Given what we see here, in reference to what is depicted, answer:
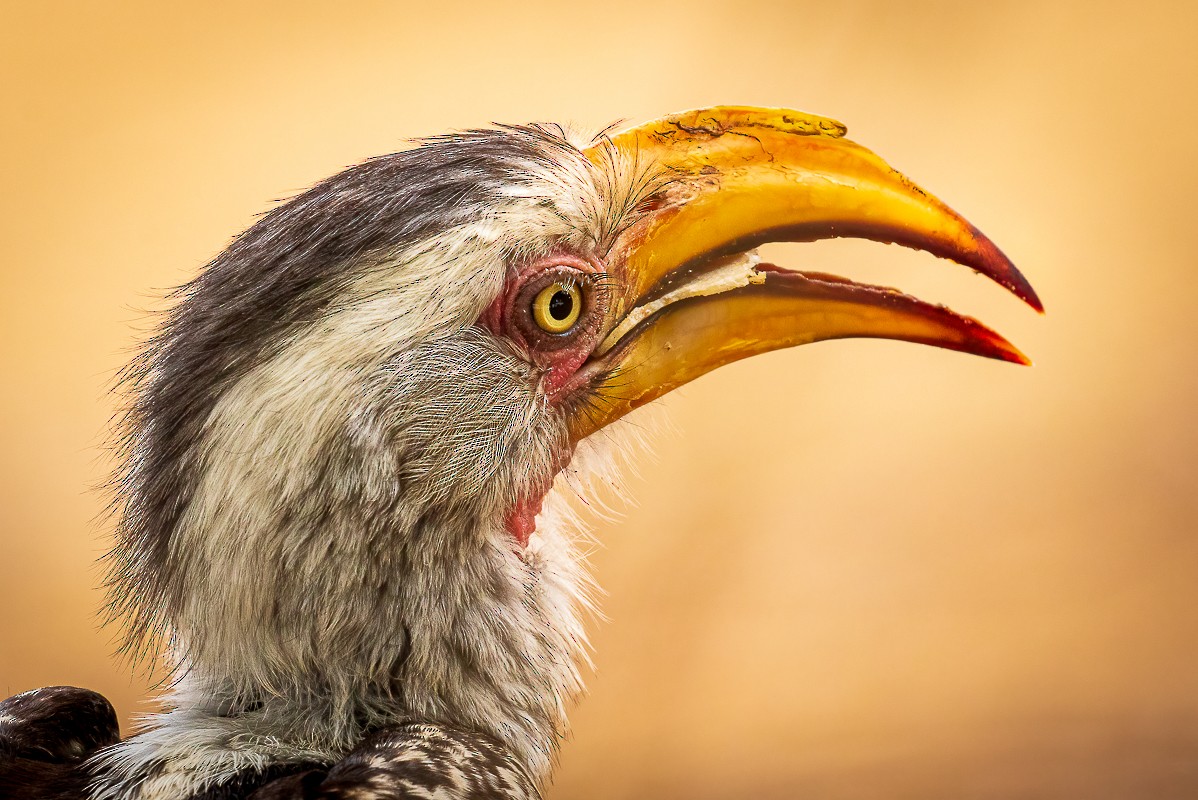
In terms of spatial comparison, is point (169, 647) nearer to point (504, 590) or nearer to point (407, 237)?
point (504, 590)

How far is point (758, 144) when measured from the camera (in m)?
1.07

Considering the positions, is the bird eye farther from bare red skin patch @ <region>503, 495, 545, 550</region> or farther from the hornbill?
bare red skin patch @ <region>503, 495, 545, 550</region>

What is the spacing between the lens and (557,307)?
3.27 ft

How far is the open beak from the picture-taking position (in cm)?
104

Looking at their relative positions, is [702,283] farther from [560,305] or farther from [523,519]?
[523,519]

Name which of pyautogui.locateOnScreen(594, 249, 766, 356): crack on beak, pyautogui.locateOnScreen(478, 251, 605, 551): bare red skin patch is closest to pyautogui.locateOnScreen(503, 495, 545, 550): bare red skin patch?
pyautogui.locateOnScreen(478, 251, 605, 551): bare red skin patch

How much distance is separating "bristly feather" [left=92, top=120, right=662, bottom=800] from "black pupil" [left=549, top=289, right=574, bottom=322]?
0.17 ft

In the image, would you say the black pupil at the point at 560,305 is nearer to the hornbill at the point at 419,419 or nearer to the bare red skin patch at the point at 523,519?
the hornbill at the point at 419,419

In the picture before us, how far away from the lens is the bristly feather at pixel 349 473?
899 millimetres

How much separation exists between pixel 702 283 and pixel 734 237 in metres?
0.05

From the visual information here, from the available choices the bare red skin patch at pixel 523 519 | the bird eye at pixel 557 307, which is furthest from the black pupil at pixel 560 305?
the bare red skin patch at pixel 523 519

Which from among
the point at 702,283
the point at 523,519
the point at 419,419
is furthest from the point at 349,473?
the point at 702,283

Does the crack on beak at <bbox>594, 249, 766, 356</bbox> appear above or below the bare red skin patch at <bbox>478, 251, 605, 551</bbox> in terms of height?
above

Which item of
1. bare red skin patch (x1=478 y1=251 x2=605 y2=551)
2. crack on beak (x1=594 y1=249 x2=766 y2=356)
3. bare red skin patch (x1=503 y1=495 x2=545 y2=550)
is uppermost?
crack on beak (x1=594 y1=249 x2=766 y2=356)
